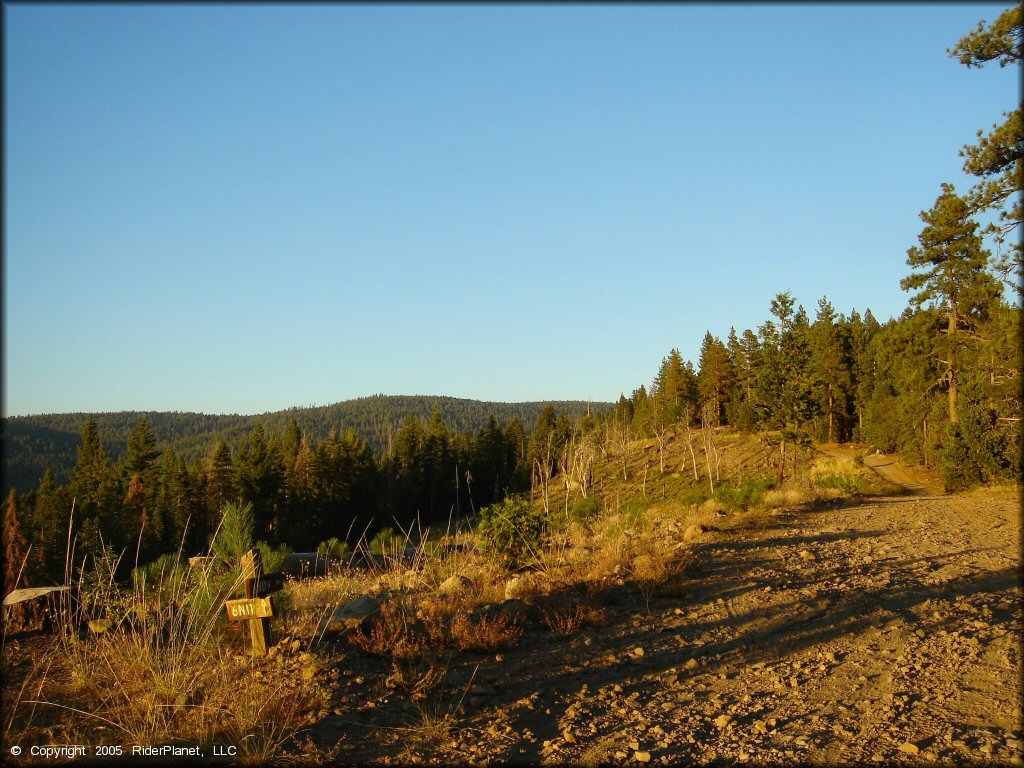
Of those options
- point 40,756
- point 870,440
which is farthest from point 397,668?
point 870,440

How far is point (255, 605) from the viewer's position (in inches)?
232

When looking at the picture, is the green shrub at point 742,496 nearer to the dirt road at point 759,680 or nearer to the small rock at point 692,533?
the small rock at point 692,533

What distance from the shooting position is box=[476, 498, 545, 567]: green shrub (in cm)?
1036

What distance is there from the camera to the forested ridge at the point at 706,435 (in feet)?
48.7

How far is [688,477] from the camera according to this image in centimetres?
5084

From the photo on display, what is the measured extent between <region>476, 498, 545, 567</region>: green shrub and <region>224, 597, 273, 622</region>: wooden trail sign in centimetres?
484

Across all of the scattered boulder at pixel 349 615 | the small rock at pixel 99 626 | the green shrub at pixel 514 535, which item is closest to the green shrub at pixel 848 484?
the green shrub at pixel 514 535

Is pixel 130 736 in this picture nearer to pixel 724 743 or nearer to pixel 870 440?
pixel 724 743

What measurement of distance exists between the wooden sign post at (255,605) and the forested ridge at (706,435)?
937mm

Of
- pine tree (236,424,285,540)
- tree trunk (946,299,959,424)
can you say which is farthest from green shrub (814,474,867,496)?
pine tree (236,424,285,540)

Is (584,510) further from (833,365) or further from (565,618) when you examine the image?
(833,365)

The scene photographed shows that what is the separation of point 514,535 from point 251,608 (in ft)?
16.8

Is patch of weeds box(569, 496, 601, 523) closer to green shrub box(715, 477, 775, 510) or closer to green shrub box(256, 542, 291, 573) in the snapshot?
green shrub box(715, 477, 775, 510)

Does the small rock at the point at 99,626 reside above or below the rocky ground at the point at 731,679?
above
